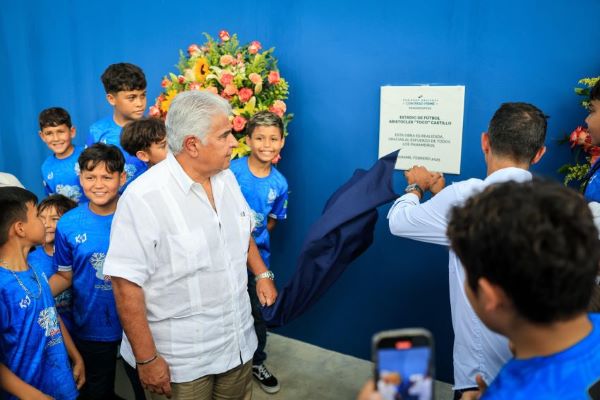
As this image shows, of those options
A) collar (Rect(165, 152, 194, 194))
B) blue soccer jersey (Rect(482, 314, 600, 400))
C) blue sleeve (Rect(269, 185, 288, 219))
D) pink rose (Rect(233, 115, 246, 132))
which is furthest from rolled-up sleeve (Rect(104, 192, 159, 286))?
blue sleeve (Rect(269, 185, 288, 219))

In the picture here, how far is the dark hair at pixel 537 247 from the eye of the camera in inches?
28.4

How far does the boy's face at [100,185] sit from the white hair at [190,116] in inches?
29.9

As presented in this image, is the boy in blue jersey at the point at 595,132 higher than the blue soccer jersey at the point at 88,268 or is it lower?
higher

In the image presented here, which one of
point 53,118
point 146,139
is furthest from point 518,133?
point 53,118

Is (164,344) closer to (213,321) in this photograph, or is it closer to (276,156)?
(213,321)

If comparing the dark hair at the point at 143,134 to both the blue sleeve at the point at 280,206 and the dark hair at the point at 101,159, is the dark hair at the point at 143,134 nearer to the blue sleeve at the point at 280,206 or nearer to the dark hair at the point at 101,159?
the dark hair at the point at 101,159

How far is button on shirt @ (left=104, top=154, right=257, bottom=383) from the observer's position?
61.7 inches

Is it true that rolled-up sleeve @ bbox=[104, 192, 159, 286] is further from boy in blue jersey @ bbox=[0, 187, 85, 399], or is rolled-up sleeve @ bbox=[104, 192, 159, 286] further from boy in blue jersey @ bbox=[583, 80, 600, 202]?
boy in blue jersey @ bbox=[583, 80, 600, 202]

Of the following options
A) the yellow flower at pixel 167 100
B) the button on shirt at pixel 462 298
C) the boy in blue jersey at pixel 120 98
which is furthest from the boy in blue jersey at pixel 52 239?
the button on shirt at pixel 462 298

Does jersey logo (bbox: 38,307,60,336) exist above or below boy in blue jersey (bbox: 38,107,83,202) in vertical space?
below

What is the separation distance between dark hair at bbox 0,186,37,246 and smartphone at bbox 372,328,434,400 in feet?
5.00

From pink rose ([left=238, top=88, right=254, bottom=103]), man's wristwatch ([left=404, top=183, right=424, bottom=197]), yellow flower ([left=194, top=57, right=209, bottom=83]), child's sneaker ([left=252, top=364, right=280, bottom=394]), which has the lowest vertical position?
child's sneaker ([left=252, top=364, right=280, bottom=394])

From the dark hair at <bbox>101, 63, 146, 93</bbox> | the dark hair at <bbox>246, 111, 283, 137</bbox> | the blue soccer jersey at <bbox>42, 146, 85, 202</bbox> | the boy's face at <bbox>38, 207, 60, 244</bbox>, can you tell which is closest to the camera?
the boy's face at <bbox>38, 207, 60, 244</bbox>

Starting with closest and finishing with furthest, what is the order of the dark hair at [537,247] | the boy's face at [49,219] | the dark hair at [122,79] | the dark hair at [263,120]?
the dark hair at [537,247] → the boy's face at [49,219] → the dark hair at [263,120] → the dark hair at [122,79]
